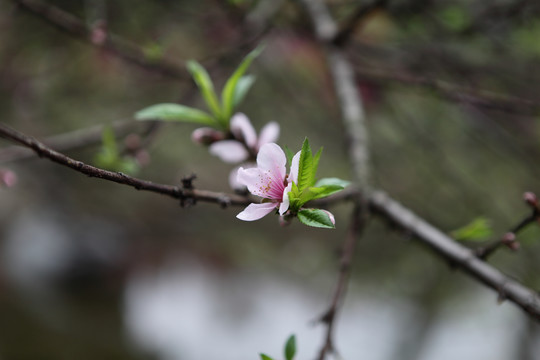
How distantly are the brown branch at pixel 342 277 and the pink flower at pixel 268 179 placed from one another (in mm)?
254

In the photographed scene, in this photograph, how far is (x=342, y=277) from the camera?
29.5 inches

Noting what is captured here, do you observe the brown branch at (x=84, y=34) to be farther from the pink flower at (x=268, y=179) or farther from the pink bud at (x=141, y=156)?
the pink flower at (x=268, y=179)

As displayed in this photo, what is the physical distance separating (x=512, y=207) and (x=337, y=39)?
6.92 ft

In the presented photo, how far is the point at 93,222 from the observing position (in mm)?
4797

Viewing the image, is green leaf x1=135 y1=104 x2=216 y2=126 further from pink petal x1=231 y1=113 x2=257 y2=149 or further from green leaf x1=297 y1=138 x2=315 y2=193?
green leaf x1=297 y1=138 x2=315 y2=193

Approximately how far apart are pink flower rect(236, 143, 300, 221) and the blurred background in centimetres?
13

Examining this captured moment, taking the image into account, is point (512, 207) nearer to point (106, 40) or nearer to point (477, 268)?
point (477, 268)

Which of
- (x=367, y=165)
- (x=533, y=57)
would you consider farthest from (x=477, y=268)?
(x=533, y=57)

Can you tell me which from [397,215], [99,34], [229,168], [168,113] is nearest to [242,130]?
[168,113]

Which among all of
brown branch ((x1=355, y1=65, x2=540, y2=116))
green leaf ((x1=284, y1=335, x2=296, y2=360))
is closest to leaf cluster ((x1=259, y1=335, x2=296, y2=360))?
green leaf ((x1=284, y1=335, x2=296, y2=360))

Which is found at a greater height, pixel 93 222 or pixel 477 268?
pixel 93 222

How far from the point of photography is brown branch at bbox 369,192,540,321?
646mm

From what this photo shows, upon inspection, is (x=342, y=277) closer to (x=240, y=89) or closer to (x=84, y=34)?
(x=240, y=89)

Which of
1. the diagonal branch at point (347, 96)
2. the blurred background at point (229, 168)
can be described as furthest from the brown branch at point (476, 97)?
the diagonal branch at point (347, 96)
